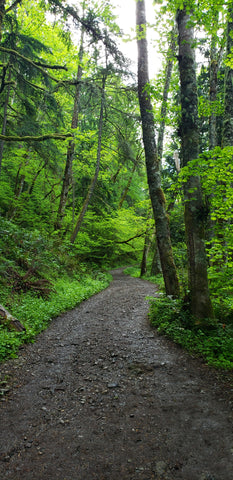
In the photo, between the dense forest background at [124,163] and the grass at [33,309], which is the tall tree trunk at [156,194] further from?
the grass at [33,309]

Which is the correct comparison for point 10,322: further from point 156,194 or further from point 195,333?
point 156,194

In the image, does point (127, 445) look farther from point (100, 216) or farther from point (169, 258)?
point (100, 216)

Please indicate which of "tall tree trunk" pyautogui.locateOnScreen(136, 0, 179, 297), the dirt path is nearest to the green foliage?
the dirt path

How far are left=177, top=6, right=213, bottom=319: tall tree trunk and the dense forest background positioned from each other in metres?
0.02

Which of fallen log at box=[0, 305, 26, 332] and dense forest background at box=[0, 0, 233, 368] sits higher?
dense forest background at box=[0, 0, 233, 368]

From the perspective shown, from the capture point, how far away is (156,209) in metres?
6.88

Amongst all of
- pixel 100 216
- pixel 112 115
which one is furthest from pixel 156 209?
pixel 100 216

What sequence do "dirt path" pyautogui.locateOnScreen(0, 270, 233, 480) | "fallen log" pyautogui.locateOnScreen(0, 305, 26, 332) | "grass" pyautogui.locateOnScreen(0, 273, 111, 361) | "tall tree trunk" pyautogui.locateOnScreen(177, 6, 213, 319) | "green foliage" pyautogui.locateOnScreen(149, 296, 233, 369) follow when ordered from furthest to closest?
"tall tree trunk" pyautogui.locateOnScreen(177, 6, 213, 319)
"fallen log" pyautogui.locateOnScreen(0, 305, 26, 332)
"grass" pyautogui.locateOnScreen(0, 273, 111, 361)
"green foliage" pyautogui.locateOnScreen(149, 296, 233, 369)
"dirt path" pyautogui.locateOnScreen(0, 270, 233, 480)

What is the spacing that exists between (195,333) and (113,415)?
2560mm

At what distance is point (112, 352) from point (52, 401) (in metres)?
1.61

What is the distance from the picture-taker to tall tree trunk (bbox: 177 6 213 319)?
5.11 metres

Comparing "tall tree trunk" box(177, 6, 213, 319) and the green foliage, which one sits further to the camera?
"tall tree trunk" box(177, 6, 213, 319)

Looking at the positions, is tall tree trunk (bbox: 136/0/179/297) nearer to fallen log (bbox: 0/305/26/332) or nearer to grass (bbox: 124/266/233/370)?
grass (bbox: 124/266/233/370)

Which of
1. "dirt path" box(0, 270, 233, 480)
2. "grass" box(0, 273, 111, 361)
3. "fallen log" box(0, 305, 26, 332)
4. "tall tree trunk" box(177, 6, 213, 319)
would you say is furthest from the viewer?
"tall tree trunk" box(177, 6, 213, 319)
